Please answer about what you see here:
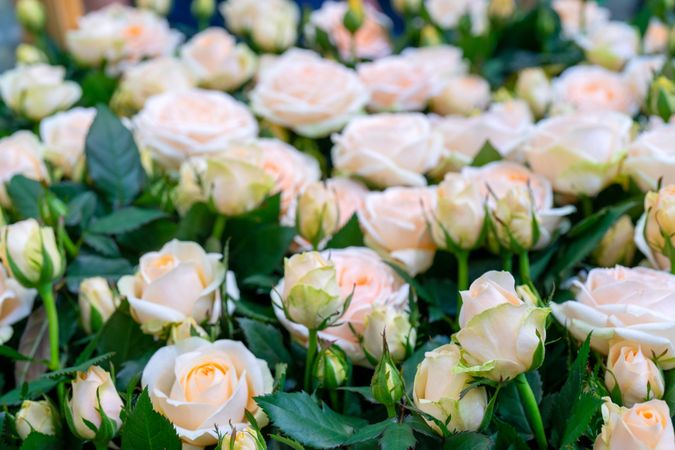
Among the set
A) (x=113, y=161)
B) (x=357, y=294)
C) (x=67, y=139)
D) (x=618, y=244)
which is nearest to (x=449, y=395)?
(x=357, y=294)

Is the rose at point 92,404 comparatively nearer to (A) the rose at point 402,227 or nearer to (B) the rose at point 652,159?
(A) the rose at point 402,227

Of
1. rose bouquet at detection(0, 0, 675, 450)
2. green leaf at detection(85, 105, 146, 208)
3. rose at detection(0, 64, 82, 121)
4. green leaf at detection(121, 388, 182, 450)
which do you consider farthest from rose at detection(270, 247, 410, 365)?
rose at detection(0, 64, 82, 121)

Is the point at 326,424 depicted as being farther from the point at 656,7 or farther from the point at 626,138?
the point at 656,7

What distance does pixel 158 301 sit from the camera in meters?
0.54

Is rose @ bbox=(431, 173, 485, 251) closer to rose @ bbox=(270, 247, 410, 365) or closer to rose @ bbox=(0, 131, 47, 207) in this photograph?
rose @ bbox=(270, 247, 410, 365)

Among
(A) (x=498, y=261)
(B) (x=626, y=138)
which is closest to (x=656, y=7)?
(B) (x=626, y=138)

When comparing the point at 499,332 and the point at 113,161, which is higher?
the point at 499,332

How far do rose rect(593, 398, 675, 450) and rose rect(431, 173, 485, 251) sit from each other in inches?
6.6

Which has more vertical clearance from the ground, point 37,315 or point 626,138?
point 626,138

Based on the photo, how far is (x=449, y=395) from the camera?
0.41 meters

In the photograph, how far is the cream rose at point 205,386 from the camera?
0.46m

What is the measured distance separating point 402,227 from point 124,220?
0.75 ft

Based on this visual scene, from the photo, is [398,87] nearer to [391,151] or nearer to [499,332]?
[391,151]

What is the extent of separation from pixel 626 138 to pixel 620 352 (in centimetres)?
25
